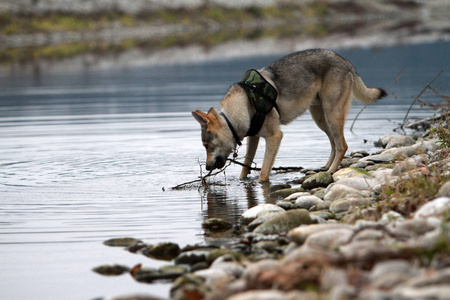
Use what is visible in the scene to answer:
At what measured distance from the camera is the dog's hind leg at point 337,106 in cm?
998

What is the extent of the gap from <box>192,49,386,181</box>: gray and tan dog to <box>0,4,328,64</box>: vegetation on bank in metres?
31.1

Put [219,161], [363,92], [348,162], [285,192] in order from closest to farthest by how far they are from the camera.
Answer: [285,192], [219,161], [363,92], [348,162]

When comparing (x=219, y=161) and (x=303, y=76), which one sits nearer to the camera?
(x=219, y=161)

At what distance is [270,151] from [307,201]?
6.87 feet

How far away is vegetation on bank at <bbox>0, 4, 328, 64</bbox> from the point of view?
144 feet

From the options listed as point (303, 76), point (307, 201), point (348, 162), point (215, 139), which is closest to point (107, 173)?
point (215, 139)

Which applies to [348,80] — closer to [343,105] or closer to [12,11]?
[343,105]

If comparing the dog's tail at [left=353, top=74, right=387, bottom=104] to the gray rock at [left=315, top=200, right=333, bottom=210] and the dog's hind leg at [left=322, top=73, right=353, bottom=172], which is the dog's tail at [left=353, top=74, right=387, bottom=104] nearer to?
the dog's hind leg at [left=322, top=73, right=353, bottom=172]

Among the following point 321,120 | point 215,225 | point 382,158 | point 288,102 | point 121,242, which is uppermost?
point 288,102

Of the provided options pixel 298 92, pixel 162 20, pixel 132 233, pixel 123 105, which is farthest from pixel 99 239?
pixel 162 20

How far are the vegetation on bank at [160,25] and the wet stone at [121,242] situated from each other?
110 feet

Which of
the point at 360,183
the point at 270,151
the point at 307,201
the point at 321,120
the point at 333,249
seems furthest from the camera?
the point at 321,120

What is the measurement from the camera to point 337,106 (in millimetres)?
10070

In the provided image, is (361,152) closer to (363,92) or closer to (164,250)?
(363,92)
